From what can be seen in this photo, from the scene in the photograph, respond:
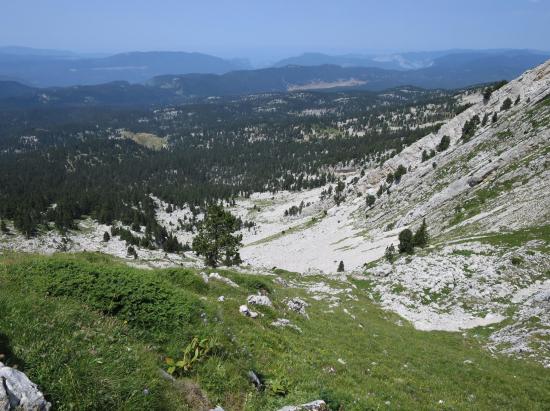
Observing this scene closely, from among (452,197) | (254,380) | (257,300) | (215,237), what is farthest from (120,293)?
(452,197)

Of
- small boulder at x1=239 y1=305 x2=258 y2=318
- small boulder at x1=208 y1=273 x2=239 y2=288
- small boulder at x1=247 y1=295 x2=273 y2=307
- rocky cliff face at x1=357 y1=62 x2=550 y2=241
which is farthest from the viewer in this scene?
rocky cliff face at x1=357 y1=62 x2=550 y2=241

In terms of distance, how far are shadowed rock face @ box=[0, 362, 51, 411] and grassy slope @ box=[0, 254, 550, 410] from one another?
1.95ft

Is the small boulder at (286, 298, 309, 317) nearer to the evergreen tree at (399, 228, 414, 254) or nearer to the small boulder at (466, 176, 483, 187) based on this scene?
the evergreen tree at (399, 228, 414, 254)

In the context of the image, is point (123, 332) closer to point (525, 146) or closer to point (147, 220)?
point (525, 146)

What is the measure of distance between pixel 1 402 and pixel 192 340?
221 inches

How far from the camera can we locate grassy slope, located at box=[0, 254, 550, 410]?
8.26m

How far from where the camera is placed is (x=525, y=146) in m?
63.6

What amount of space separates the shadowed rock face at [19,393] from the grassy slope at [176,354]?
0.59m

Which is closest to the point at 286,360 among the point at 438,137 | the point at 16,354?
the point at 16,354

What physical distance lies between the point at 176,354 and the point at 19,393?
15.1 ft

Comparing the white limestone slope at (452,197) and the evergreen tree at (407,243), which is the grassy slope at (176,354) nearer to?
the evergreen tree at (407,243)

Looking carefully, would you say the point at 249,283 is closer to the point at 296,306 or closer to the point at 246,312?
the point at 296,306

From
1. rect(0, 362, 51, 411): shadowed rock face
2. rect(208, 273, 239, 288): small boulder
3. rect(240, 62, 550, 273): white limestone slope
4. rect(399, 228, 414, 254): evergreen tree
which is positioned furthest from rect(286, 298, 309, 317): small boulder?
rect(240, 62, 550, 273): white limestone slope

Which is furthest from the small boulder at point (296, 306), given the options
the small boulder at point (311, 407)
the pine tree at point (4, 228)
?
the pine tree at point (4, 228)
